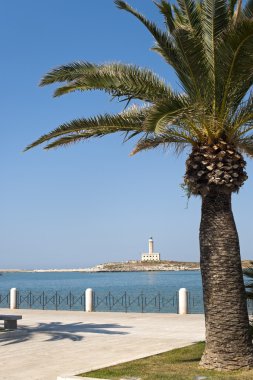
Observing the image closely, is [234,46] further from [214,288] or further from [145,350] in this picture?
[145,350]

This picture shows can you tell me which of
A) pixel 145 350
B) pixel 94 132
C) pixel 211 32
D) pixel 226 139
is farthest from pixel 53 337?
pixel 211 32

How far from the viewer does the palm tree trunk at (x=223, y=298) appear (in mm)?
11055


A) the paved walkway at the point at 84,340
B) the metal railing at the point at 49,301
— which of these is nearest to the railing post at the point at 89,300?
the paved walkway at the point at 84,340

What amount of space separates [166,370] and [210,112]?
542cm

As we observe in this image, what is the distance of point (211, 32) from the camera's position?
36.1 ft

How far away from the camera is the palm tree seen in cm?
1098

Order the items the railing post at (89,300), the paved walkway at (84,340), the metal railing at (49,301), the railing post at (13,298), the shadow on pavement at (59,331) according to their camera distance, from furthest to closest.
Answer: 1. the metal railing at (49,301)
2. the railing post at (13,298)
3. the railing post at (89,300)
4. the shadow on pavement at (59,331)
5. the paved walkway at (84,340)

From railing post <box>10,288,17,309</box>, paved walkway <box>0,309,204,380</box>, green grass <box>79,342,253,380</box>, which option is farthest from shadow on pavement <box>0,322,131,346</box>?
railing post <box>10,288,17,309</box>

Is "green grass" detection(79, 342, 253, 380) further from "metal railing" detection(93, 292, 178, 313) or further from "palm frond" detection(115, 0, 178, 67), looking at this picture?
"metal railing" detection(93, 292, 178, 313)

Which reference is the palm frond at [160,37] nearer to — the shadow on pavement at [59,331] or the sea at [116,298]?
the shadow on pavement at [59,331]

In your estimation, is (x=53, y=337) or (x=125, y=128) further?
(x=53, y=337)

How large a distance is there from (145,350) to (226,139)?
6.22 m

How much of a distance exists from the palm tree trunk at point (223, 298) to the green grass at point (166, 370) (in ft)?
1.11

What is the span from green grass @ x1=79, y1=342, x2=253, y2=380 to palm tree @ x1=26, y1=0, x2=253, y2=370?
14.7 inches
